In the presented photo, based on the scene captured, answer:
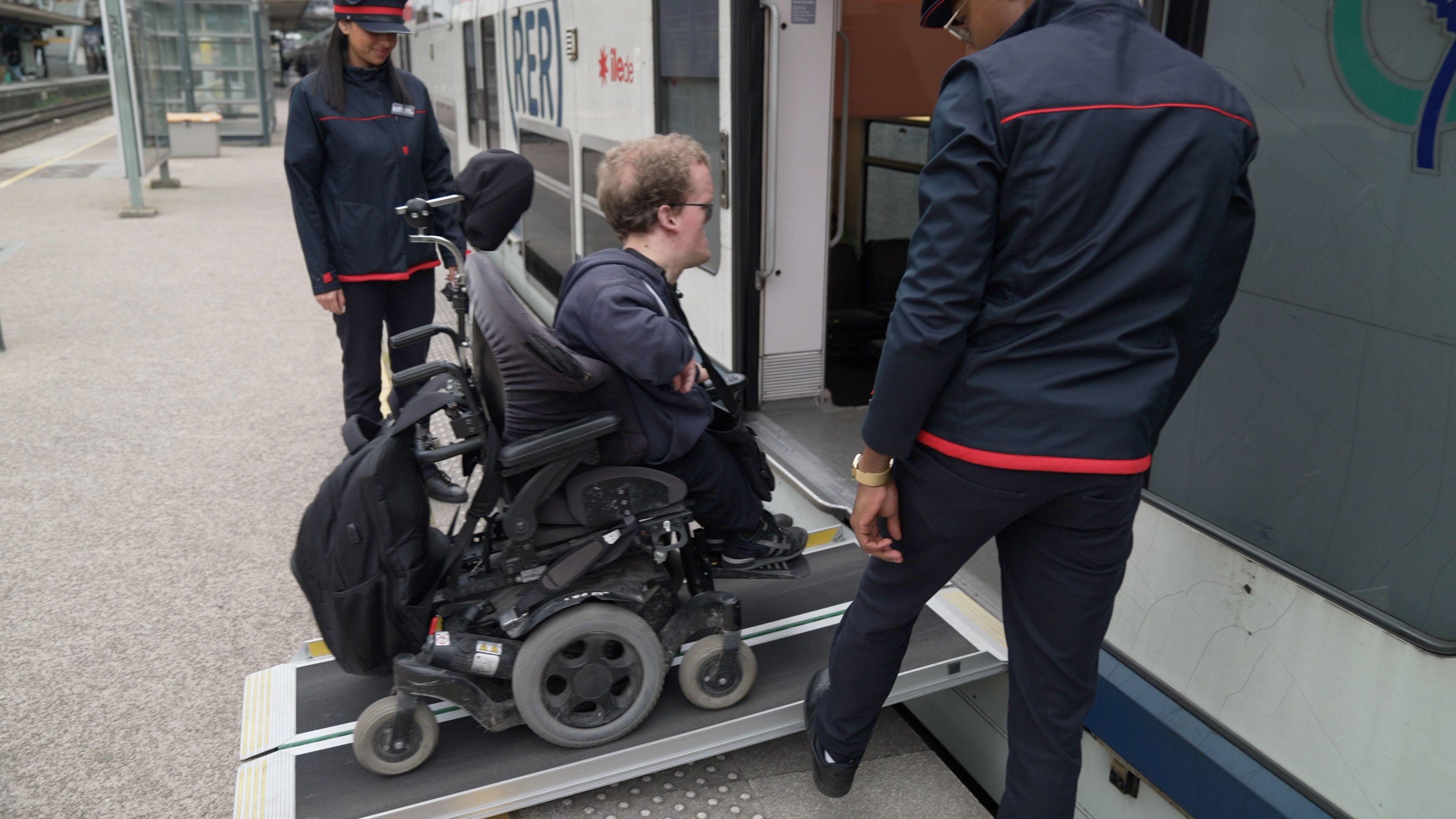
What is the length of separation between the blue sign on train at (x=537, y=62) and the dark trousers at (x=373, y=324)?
219 centimetres

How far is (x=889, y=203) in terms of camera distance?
222 inches

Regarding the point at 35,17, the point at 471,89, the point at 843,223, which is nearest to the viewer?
the point at 843,223

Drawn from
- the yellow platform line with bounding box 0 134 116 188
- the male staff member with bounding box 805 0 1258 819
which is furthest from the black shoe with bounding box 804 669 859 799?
the yellow platform line with bounding box 0 134 116 188

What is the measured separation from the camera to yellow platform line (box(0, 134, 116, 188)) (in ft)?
46.4

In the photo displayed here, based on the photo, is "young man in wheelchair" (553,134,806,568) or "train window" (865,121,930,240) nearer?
"young man in wheelchair" (553,134,806,568)

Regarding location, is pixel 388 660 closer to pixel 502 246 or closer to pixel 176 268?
pixel 502 246

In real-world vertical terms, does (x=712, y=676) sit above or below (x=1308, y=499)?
below

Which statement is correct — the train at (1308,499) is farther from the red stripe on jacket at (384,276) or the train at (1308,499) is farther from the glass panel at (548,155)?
the glass panel at (548,155)

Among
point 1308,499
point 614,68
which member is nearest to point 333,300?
point 614,68

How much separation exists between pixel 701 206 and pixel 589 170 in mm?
2976

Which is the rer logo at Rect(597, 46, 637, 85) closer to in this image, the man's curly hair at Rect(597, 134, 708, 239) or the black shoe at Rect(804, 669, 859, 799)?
the man's curly hair at Rect(597, 134, 708, 239)

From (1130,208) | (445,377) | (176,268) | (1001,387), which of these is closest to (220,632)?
(445,377)

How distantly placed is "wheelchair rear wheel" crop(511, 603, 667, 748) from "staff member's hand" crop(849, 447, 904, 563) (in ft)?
2.18

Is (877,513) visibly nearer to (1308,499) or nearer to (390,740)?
(1308,499)
